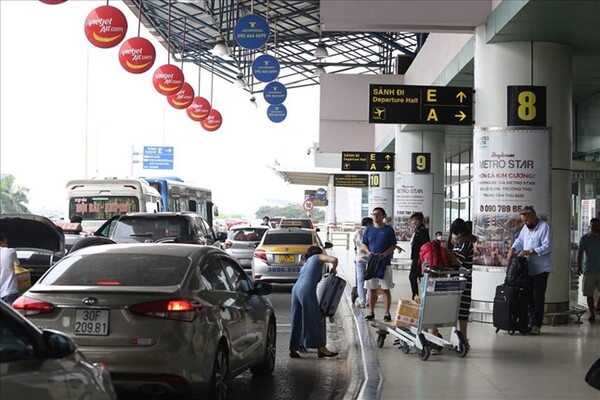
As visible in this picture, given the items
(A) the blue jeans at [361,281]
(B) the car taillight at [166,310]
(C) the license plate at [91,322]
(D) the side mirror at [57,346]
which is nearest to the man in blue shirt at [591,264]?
(A) the blue jeans at [361,281]

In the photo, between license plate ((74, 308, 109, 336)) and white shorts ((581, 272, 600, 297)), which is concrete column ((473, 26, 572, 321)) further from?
license plate ((74, 308, 109, 336))

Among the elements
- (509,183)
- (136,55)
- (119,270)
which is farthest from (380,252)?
(136,55)

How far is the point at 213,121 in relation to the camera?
117 feet

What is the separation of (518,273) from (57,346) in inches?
364

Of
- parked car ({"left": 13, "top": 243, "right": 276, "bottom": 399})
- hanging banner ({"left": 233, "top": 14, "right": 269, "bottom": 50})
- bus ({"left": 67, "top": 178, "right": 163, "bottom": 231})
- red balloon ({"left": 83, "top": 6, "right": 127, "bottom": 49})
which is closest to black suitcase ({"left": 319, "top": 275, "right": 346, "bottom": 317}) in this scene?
parked car ({"left": 13, "top": 243, "right": 276, "bottom": 399})

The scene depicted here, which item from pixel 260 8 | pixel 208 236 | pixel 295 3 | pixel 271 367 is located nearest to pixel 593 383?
pixel 271 367

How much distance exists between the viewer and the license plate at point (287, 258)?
20.9 meters

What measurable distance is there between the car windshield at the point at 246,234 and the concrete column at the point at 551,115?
1311 cm

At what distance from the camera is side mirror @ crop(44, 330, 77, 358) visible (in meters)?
4.63

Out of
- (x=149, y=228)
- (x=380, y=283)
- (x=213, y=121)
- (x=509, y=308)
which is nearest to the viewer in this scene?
(x=509, y=308)

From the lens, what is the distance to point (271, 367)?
34.0 feet

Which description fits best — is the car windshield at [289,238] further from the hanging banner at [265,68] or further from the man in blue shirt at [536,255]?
the man in blue shirt at [536,255]

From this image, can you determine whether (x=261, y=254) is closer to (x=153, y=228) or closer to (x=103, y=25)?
(x=153, y=228)

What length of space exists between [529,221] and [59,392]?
9.81m
